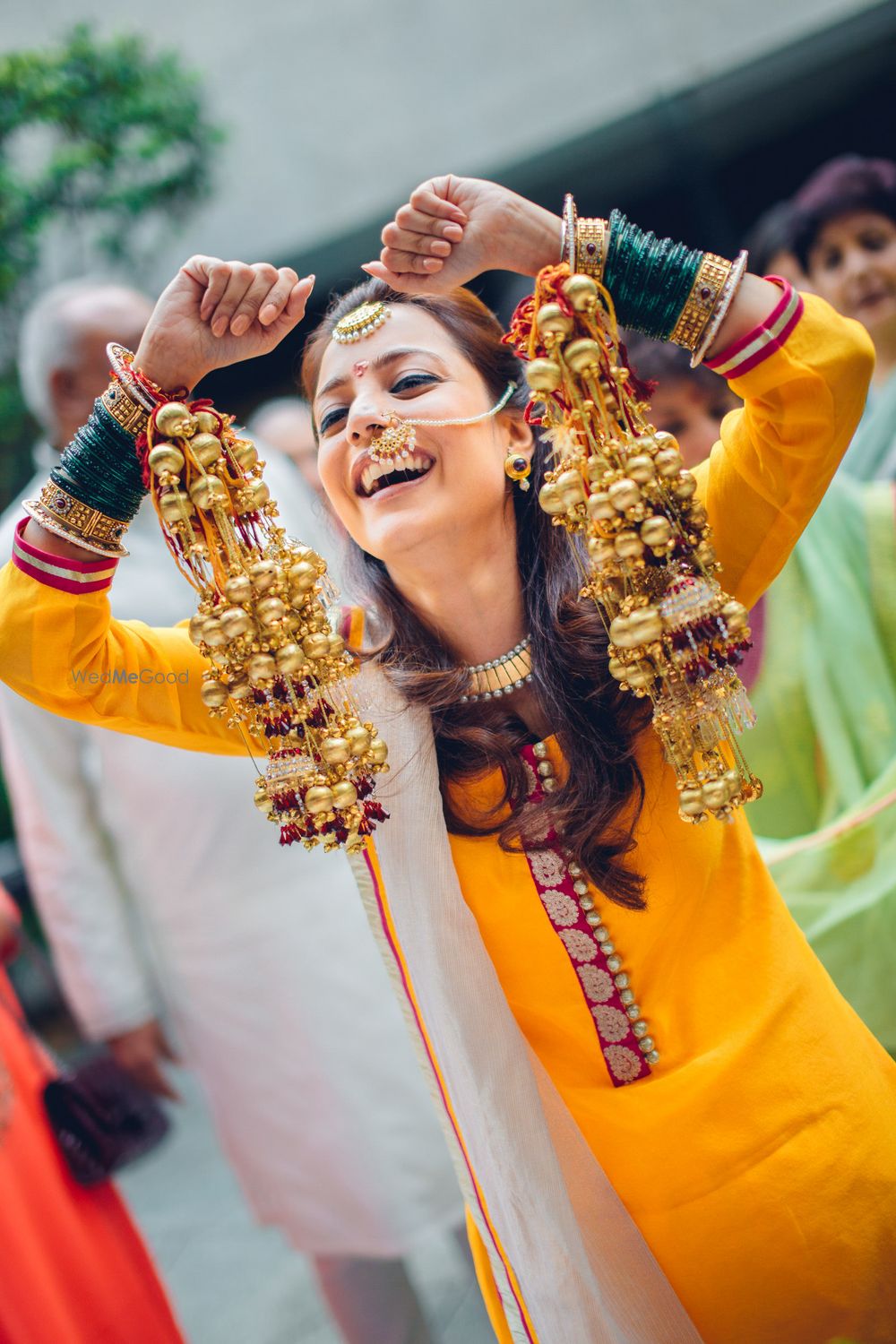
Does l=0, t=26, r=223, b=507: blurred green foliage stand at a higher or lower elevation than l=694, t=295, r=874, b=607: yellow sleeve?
higher

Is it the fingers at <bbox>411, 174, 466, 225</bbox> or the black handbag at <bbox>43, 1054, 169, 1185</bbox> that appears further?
the black handbag at <bbox>43, 1054, 169, 1185</bbox>

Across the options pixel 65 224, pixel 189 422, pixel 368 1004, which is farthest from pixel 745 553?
pixel 65 224

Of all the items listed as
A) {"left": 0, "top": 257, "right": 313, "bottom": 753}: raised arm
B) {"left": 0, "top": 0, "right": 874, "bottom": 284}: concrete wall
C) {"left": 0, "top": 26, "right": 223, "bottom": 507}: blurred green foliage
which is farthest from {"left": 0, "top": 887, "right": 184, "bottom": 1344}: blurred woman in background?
{"left": 0, "top": 0, "right": 874, "bottom": 284}: concrete wall

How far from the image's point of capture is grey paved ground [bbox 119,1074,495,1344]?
8.08ft

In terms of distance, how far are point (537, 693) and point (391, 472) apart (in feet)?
1.09

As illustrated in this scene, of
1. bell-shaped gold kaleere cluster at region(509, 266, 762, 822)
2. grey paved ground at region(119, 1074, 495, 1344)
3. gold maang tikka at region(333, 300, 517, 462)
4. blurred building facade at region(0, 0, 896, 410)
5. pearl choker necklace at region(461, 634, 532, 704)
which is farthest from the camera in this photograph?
blurred building facade at region(0, 0, 896, 410)

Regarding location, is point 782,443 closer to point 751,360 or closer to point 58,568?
point 751,360

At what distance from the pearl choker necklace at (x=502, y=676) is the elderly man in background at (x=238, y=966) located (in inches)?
45.7

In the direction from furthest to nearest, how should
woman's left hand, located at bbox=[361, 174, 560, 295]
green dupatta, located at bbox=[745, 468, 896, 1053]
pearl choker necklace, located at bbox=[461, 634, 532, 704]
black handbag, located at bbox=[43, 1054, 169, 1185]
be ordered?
1. green dupatta, located at bbox=[745, 468, 896, 1053]
2. black handbag, located at bbox=[43, 1054, 169, 1185]
3. pearl choker necklace, located at bbox=[461, 634, 532, 704]
4. woman's left hand, located at bbox=[361, 174, 560, 295]

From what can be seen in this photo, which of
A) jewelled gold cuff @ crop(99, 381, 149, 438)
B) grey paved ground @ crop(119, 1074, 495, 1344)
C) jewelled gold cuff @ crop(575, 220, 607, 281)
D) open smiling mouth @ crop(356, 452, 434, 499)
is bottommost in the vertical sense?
grey paved ground @ crop(119, 1074, 495, 1344)

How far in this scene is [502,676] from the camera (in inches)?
57.2

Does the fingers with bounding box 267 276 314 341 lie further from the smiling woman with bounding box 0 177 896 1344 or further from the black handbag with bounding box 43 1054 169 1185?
the black handbag with bounding box 43 1054 169 1185

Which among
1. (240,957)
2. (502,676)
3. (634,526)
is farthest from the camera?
(240,957)

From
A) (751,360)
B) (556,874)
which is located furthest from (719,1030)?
(751,360)
